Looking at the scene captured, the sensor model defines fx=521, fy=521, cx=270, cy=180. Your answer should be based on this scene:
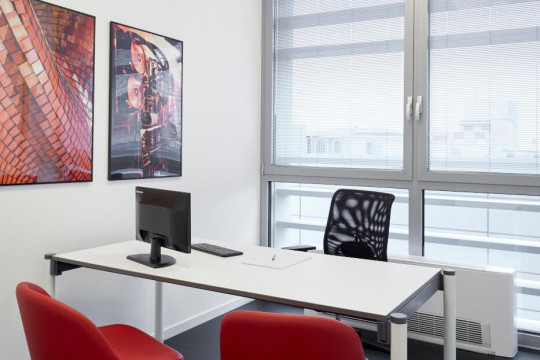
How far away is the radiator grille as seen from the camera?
3.40 meters

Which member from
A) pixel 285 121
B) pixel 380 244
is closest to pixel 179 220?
pixel 380 244

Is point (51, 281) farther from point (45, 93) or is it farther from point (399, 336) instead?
point (399, 336)

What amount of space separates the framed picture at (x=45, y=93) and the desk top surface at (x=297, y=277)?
19.7 inches

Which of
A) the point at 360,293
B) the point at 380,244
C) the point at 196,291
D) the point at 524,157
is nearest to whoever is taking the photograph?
the point at 360,293

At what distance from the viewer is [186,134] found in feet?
12.2

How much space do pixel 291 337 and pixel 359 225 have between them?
194 cm

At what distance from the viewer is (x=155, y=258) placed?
2621mm

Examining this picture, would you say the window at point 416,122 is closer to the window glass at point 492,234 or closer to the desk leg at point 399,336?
the window glass at point 492,234

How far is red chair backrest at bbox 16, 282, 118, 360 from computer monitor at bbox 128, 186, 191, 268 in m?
0.84

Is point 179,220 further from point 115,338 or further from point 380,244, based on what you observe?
point 380,244

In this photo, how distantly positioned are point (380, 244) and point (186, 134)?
1.54m

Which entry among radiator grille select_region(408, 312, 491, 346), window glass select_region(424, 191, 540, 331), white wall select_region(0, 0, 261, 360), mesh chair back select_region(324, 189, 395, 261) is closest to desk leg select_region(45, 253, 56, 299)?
white wall select_region(0, 0, 261, 360)

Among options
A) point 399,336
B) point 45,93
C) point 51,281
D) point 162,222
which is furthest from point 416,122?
point 51,281

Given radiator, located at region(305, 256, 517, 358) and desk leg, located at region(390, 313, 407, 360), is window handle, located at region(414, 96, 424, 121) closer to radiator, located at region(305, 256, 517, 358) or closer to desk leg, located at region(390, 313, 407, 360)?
radiator, located at region(305, 256, 517, 358)
